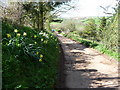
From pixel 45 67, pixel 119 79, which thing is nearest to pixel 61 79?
pixel 45 67

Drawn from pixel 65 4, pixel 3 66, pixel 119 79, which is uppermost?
pixel 65 4

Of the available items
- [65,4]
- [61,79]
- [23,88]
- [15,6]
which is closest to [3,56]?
[23,88]

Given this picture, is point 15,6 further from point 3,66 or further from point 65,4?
point 65,4

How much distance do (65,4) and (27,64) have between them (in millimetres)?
16494

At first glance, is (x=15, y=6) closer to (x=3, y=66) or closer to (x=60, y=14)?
(x=3, y=66)

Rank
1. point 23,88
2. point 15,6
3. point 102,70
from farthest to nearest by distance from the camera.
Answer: point 15,6 < point 102,70 < point 23,88

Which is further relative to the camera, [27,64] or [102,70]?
[102,70]

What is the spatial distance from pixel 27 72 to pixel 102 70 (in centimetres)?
441

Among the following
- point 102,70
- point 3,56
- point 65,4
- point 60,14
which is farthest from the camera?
point 60,14

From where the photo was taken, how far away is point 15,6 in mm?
9852

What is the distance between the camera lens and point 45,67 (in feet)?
18.2

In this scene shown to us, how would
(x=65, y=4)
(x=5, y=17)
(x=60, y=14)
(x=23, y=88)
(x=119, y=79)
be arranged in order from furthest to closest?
(x=60, y=14), (x=65, y=4), (x=5, y=17), (x=119, y=79), (x=23, y=88)

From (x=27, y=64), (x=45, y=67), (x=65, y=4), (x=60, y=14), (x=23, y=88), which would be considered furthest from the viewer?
(x=60, y=14)

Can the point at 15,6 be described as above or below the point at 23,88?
above
